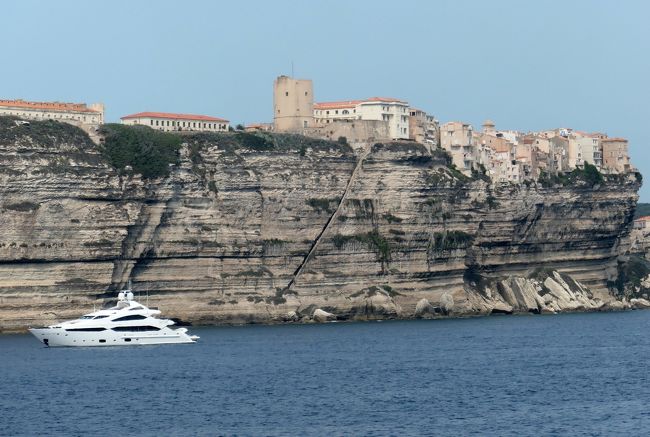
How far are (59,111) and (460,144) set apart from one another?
27033 millimetres

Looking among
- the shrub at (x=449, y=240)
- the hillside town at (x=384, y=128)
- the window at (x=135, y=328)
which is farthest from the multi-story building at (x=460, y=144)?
the window at (x=135, y=328)

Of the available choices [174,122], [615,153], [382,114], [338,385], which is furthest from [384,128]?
[338,385]

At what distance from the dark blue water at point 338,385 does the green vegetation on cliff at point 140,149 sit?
1202cm

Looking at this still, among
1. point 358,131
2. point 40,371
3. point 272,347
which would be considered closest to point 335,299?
point 358,131

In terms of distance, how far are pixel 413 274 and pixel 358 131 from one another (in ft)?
35.3

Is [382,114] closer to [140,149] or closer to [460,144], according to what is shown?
[460,144]

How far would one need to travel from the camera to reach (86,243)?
Answer: 78.3 m

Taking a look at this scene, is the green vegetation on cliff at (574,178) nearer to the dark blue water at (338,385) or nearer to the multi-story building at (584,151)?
the multi-story building at (584,151)

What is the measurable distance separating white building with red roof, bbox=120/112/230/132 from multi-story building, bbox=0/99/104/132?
2.34 meters

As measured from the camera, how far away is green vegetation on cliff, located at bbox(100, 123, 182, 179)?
271 ft

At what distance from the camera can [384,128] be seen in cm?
9612

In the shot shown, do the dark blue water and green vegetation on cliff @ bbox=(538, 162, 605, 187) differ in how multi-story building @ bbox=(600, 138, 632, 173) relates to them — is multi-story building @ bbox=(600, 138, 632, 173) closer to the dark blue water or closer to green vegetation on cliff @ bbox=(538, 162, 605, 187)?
green vegetation on cliff @ bbox=(538, 162, 605, 187)

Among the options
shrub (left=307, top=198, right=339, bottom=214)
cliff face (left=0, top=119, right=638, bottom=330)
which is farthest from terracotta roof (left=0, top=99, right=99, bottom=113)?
shrub (left=307, top=198, right=339, bottom=214)

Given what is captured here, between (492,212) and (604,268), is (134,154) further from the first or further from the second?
(604,268)
